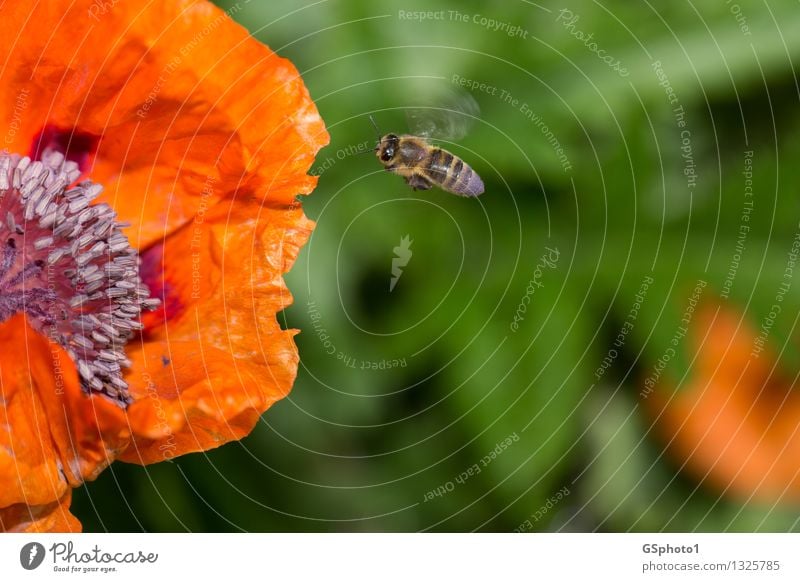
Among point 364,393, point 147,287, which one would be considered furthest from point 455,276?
point 147,287

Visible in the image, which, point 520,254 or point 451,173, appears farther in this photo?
point 520,254

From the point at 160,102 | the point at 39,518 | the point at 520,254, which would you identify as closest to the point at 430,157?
the point at 520,254

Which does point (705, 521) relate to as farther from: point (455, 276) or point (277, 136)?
point (277, 136)

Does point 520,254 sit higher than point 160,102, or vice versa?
point 160,102
